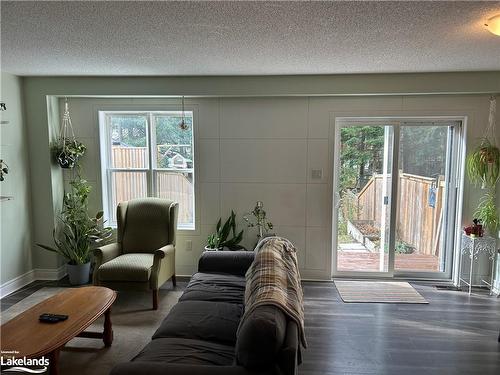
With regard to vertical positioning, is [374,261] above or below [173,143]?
below

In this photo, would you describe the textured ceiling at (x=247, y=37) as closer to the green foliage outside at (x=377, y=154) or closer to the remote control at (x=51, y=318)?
the green foliage outside at (x=377, y=154)

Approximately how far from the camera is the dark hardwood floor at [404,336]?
8.12ft

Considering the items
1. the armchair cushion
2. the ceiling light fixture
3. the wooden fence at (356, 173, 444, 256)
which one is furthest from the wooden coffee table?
the ceiling light fixture

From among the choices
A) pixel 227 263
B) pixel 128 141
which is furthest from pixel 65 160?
pixel 227 263

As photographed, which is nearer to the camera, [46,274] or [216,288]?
[216,288]

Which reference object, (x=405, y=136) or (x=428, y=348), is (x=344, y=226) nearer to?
(x=405, y=136)

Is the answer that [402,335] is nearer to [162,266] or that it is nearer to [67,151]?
[162,266]

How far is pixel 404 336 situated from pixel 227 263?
65.1 inches

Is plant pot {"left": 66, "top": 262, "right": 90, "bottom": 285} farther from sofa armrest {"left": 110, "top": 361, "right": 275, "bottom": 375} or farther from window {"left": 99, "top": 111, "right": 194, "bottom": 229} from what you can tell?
sofa armrest {"left": 110, "top": 361, "right": 275, "bottom": 375}

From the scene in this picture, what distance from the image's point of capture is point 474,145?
12.7 feet

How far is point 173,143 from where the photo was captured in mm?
4285

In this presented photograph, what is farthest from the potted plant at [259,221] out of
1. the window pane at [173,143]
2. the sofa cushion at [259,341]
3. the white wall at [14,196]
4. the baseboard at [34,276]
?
the white wall at [14,196]

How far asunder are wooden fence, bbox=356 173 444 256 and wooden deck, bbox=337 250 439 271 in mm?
103

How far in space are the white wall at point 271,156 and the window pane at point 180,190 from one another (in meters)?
0.18
